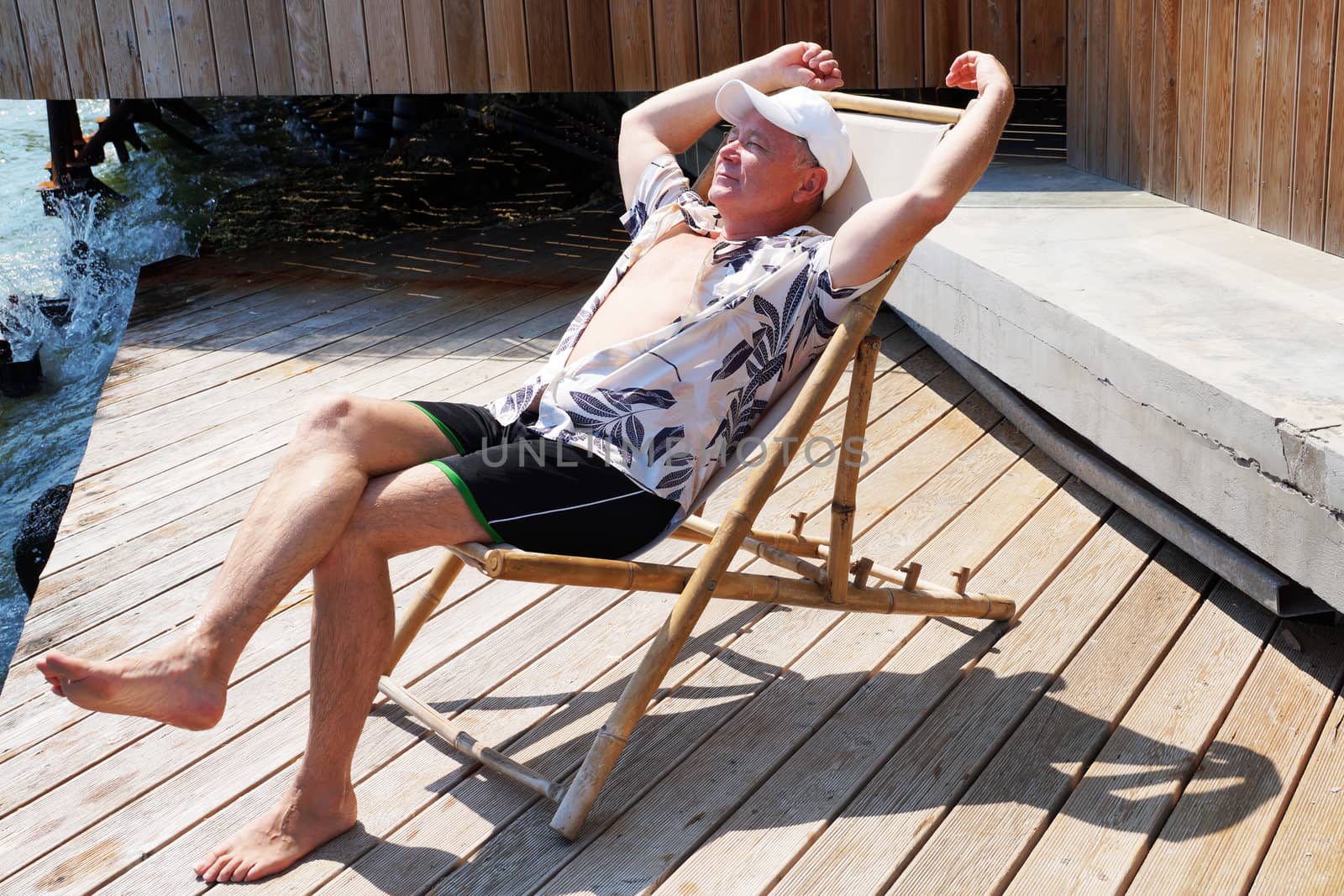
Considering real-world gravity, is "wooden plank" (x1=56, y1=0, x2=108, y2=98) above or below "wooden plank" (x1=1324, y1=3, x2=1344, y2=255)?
above

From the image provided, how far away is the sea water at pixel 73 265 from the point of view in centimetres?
522

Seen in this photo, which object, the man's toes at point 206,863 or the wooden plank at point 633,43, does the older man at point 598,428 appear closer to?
the man's toes at point 206,863

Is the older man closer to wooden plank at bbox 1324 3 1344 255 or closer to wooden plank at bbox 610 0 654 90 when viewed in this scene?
wooden plank at bbox 1324 3 1344 255

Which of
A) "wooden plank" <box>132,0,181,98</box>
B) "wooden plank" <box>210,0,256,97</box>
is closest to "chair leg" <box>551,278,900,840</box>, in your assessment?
"wooden plank" <box>210,0,256,97</box>

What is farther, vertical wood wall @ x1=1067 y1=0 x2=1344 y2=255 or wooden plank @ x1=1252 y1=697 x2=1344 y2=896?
vertical wood wall @ x1=1067 y1=0 x2=1344 y2=255

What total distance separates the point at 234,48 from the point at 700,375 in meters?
3.67

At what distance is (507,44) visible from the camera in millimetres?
4812

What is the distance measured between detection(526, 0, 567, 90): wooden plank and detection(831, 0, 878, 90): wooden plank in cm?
97

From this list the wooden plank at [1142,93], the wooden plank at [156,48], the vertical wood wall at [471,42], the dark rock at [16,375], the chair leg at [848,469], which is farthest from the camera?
the dark rock at [16,375]

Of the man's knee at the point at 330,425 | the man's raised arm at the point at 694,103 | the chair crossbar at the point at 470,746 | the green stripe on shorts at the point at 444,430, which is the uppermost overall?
the man's raised arm at the point at 694,103

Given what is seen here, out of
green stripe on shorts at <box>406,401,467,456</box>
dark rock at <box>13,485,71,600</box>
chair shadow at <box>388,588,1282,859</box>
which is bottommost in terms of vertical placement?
dark rock at <box>13,485,71,600</box>

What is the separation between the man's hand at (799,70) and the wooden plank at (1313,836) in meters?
1.60

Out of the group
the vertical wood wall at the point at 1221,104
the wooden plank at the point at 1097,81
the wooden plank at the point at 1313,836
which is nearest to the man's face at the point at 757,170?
the wooden plank at the point at 1313,836

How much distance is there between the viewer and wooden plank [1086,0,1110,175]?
4141mm
